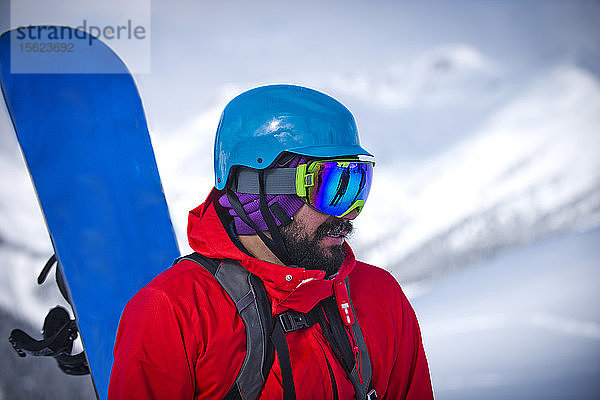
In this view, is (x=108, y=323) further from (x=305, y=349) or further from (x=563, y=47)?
(x=563, y=47)

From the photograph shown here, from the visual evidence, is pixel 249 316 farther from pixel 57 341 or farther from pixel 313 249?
pixel 57 341

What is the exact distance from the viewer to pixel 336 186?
1330 mm

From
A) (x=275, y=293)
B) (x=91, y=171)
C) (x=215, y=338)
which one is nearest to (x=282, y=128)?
(x=275, y=293)

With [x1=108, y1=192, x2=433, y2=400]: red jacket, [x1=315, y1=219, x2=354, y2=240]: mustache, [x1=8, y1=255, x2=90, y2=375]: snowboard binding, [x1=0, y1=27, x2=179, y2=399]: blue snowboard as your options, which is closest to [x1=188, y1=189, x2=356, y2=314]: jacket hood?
[x1=108, y1=192, x2=433, y2=400]: red jacket

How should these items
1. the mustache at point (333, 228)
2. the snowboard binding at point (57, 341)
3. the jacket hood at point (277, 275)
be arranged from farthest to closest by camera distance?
the snowboard binding at point (57, 341)
the mustache at point (333, 228)
the jacket hood at point (277, 275)

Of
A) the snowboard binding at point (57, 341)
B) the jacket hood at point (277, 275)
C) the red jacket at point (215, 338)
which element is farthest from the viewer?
the snowboard binding at point (57, 341)

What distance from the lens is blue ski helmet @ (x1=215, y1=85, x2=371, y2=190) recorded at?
135 centimetres

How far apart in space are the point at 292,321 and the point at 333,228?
0.27 m

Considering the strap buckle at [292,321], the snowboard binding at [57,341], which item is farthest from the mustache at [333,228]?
the snowboard binding at [57,341]

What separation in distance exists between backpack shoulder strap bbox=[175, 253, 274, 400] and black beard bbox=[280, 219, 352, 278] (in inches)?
5.3

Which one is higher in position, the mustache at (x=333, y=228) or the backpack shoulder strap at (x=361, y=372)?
the mustache at (x=333, y=228)

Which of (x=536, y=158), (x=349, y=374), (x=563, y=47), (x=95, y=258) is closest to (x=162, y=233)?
(x=95, y=258)

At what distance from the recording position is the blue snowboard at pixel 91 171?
6.08 ft

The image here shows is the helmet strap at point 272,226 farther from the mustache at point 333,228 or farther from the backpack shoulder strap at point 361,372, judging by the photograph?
the backpack shoulder strap at point 361,372
